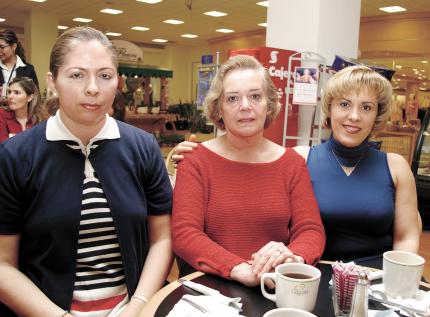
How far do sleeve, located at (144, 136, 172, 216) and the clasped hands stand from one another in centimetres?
39

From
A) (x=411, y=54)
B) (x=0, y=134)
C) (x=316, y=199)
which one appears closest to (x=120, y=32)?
(x=411, y=54)

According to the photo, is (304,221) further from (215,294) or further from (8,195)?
(8,195)

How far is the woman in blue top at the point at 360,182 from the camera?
1.78 m

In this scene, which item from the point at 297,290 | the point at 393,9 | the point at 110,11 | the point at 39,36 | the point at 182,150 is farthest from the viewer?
the point at 39,36

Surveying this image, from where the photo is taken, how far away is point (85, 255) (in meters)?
1.45

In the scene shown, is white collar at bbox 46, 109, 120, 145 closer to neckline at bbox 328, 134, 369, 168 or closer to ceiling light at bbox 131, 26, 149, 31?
neckline at bbox 328, 134, 369, 168

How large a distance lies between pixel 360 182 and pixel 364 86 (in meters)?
0.38

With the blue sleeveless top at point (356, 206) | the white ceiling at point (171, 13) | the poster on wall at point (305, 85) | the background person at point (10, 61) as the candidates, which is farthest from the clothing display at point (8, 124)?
the white ceiling at point (171, 13)

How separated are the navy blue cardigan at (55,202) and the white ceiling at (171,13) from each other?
8.29m

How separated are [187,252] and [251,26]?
1187 cm

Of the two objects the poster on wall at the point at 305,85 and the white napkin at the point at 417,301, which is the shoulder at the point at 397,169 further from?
the poster on wall at the point at 305,85

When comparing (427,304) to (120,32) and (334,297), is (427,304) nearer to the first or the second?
(334,297)

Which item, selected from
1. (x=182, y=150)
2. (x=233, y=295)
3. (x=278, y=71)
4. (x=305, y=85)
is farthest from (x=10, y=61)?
(x=233, y=295)

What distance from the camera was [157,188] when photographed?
161 centimetres
